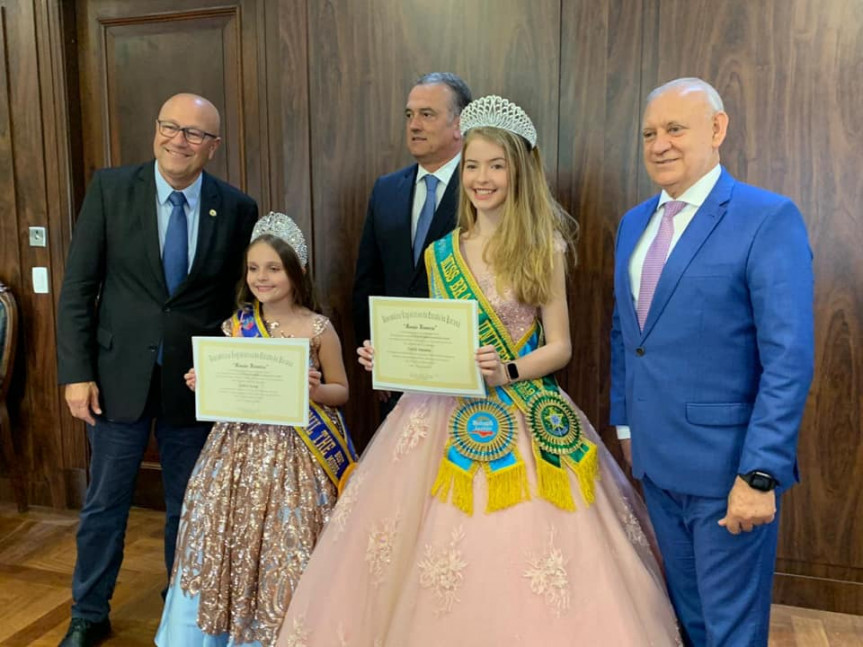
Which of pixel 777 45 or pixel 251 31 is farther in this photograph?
pixel 251 31

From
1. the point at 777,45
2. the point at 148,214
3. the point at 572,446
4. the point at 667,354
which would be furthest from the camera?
the point at 777,45

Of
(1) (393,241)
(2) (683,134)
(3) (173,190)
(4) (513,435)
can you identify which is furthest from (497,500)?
(3) (173,190)

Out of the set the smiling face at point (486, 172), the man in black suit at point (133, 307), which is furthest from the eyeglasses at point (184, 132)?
the smiling face at point (486, 172)

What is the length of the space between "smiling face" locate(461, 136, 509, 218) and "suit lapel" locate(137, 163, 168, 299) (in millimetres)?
921

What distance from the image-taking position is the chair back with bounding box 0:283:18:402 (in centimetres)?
309

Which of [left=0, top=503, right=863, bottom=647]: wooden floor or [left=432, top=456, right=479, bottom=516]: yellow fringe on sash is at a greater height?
[left=432, top=456, right=479, bottom=516]: yellow fringe on sash

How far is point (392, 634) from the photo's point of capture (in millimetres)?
1582

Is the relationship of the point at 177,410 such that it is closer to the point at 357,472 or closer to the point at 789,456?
the point at 357,472

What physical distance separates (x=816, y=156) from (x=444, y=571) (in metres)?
1.71

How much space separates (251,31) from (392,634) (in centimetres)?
231

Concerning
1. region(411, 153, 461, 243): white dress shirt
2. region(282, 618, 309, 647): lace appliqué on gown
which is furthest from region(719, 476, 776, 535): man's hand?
region(411, 153, 461, 243): white dress shirt

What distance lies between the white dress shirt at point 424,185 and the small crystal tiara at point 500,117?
0.42 m

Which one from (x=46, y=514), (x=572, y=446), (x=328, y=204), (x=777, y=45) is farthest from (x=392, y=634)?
(x=46, y=514)

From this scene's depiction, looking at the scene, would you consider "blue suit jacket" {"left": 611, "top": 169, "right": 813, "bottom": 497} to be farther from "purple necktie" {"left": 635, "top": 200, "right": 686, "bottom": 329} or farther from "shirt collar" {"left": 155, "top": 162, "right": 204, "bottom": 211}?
"shirt collar" {"left": 155, "top": 162, "right": 204, "bottom": 211}
